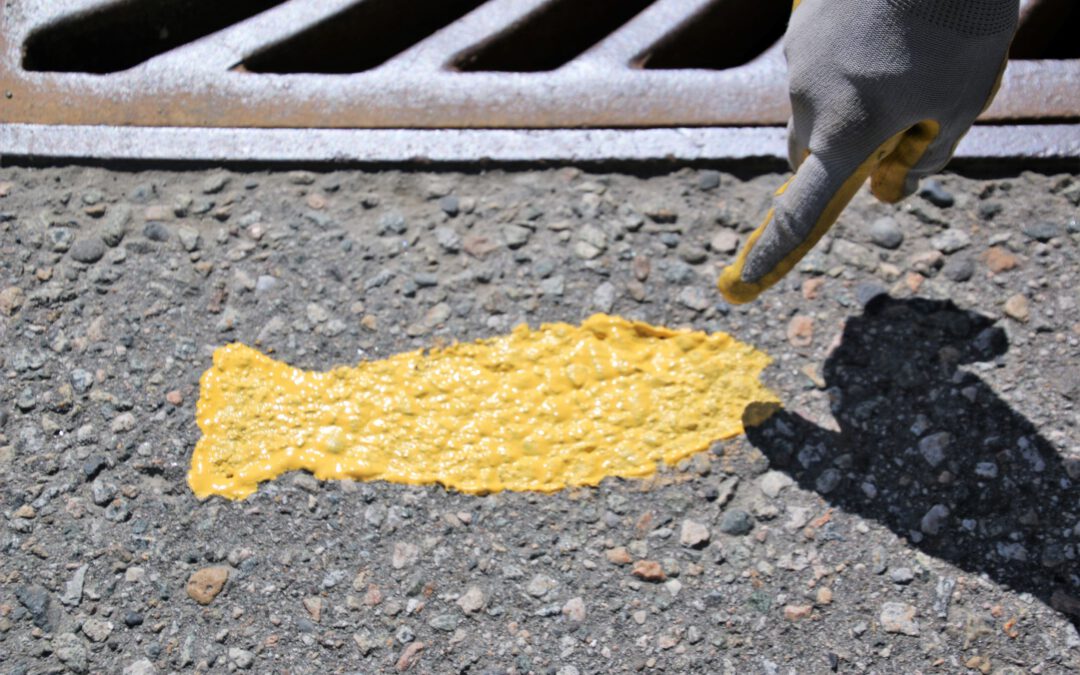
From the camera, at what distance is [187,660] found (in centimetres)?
165

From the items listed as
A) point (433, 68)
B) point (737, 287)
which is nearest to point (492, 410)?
point (737, 287)

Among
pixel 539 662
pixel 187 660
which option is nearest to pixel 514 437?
pixel 539 662

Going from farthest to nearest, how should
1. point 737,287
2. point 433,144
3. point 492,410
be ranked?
point 433,144, point 492,410, point 737,287

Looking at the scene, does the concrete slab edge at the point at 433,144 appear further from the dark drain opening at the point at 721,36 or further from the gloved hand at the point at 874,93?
the gloved hand at the point at 874,93

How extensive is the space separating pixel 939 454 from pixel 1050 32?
1266 millimetres

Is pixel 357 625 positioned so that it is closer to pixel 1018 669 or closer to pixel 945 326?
pixel 1018 669

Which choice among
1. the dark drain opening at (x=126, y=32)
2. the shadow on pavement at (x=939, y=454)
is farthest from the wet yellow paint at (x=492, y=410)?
the dark drain opening at (x=126, y=32)

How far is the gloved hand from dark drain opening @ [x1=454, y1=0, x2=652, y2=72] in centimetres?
92

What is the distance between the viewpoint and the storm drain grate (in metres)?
2.31

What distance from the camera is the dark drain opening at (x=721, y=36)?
2.48m

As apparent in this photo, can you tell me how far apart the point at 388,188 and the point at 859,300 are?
960 mm

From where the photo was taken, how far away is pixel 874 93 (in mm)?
1526

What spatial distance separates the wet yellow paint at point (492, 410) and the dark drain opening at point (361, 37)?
0.80 meters

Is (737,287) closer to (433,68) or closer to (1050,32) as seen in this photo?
(433,68)
